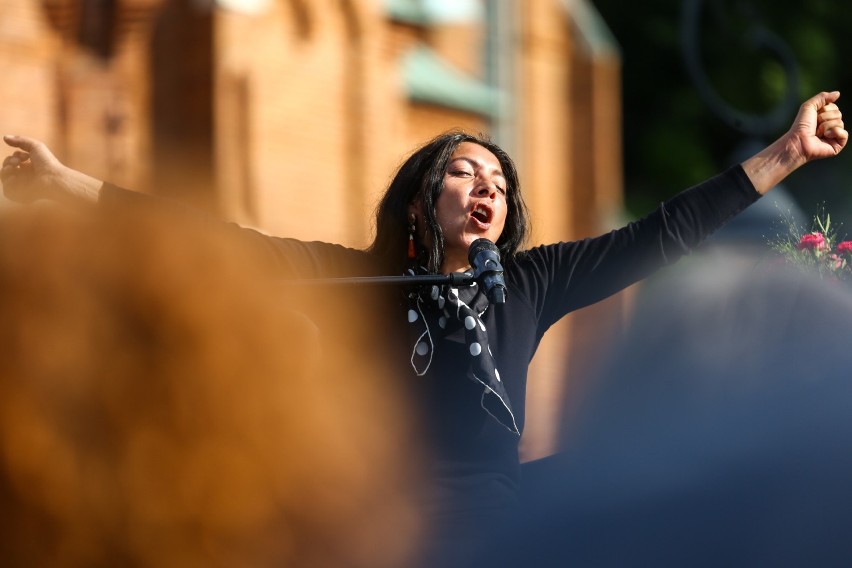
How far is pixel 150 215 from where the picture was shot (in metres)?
3.76

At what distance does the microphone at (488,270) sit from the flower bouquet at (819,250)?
23.7 inches

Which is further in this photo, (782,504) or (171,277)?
(171,277)

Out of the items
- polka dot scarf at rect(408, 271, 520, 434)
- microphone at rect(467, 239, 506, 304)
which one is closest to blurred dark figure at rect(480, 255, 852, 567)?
polka dot scarf at rect(408, 271, 520, 434)

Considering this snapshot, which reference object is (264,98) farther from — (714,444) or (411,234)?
(714,444)

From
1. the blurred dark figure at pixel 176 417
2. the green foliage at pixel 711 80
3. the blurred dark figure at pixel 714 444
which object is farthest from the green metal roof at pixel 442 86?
the blurred dark figure at pixel 714 444

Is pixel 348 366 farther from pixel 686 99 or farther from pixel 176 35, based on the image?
pixel 686 99

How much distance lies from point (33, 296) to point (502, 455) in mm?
1613

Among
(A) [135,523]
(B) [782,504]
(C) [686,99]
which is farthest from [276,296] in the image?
(C) [686,99]

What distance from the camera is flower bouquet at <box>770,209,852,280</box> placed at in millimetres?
3330

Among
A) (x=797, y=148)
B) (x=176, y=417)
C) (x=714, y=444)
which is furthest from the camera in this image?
(x=176, y=417)

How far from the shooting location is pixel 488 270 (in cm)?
309

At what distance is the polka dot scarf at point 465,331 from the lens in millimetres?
3260

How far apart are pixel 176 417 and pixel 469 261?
1.02 m

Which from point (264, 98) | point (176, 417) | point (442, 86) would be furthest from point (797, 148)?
point (442, 86)
